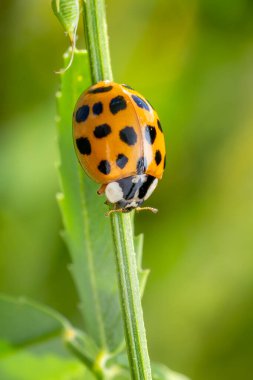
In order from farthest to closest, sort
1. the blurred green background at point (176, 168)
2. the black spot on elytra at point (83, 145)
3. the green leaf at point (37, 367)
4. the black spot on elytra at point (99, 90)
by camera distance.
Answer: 1. the blurred green background at point (176, 168)
2. the green leaf at point (37, 367)
3. the black spot on elytra at point (83, 145)
4. the black spot on elytra at point (99, 90)

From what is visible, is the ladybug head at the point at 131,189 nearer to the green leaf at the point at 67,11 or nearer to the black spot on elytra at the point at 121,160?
the black spot on elytra at the point at 121,160

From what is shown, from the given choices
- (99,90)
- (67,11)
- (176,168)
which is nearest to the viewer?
(67,11)

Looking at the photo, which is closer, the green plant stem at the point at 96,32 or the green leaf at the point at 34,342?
the green plant stem at the point at 96,32

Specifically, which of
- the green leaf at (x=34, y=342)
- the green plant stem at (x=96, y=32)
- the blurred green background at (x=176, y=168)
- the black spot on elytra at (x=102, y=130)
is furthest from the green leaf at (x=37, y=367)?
the blurred green background at (x=176, y=168)

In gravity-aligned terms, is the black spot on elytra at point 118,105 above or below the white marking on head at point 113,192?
above

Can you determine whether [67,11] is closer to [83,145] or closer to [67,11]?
[67,11]

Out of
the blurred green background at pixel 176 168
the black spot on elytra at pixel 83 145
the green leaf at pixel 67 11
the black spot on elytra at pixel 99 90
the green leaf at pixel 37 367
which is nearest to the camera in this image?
the green leaf at pixel 67 11

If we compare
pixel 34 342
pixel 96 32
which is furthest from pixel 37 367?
pixel 96 32

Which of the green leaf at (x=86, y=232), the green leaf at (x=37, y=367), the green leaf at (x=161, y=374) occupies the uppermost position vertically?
the green leaf at (x=86, y=232)

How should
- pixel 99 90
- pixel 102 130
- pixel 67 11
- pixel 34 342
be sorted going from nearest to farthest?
pixel 67 11 → pixel 99 90 → pixel 102 130 → pixel 34 342
